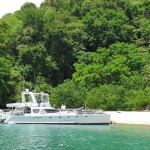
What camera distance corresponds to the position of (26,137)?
29375mm

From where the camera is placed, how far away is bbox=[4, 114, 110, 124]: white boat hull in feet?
133

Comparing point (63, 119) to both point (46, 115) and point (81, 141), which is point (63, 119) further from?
point (81, 141)

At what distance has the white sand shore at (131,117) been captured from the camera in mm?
40094

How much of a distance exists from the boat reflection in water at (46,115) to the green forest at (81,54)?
202 inches

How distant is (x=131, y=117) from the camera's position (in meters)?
41.0

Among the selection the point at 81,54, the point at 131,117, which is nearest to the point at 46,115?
the point at 131,117

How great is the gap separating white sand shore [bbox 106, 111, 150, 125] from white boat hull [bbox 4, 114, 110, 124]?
1.88m

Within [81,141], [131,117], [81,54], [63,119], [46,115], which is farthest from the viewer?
[81,54]

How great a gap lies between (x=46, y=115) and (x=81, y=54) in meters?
18.7

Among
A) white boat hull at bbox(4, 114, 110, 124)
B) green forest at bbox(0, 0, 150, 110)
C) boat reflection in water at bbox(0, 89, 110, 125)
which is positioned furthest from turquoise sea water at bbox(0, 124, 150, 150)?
green forest at bbox(0, 0, 150, 110)

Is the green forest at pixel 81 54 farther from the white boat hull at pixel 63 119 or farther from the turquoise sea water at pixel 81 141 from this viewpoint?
the turquoise sea water at pixel 81 141

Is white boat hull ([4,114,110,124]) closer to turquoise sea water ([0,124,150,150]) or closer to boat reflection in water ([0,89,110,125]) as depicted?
boat reflection in water ([0,89,110,125])

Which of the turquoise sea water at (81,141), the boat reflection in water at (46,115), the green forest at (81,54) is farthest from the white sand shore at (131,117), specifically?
the turquoise sea water at (81,141)

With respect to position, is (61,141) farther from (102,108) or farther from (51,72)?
(51,72)
